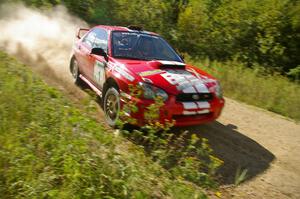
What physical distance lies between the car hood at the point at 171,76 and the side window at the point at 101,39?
922mm

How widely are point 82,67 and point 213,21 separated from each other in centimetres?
788

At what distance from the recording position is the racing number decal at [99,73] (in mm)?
6347

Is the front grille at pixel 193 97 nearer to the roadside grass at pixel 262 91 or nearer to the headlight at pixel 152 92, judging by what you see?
the headlight at pixel 152 92

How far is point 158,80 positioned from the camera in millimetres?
5297

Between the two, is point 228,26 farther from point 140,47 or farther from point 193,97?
point 193,97

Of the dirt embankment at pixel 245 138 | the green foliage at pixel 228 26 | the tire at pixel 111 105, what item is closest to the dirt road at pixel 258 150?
the dirt embankment at pixel 245 138

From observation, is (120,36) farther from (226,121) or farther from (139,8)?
(139,8)

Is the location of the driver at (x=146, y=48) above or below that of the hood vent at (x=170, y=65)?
above

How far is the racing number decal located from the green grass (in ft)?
5.91

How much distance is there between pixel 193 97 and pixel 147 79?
2.53ft

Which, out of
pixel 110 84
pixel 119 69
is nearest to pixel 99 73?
pixel 110 84

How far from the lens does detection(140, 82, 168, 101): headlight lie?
16.9ft

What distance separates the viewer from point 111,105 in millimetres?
5840

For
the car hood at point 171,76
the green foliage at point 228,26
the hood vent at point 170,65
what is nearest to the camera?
the car hood at point 171,76
